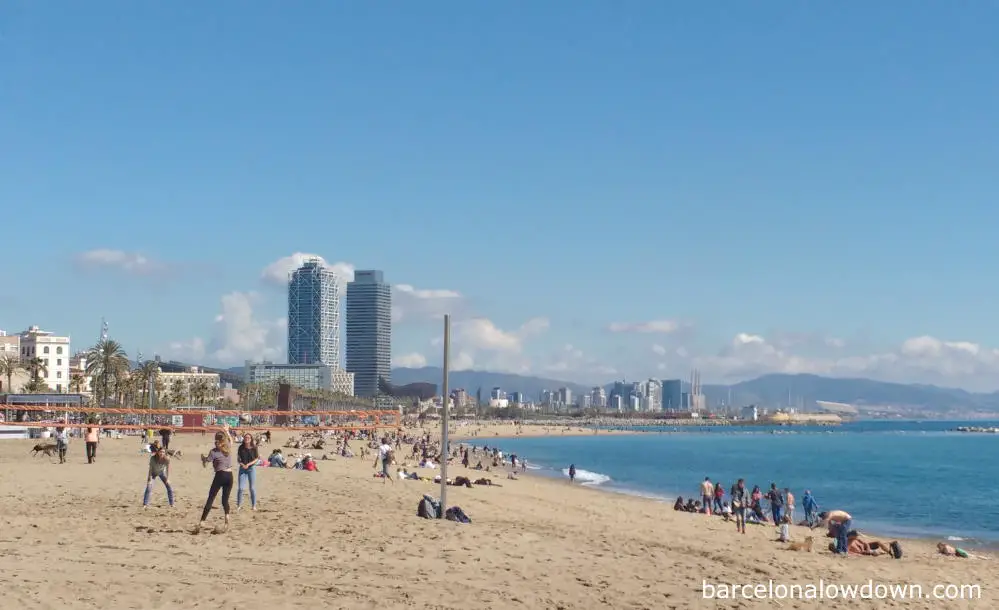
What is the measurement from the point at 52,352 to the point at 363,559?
442ft

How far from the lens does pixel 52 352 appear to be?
131750 millimetres

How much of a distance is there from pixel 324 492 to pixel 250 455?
5867 millimetres

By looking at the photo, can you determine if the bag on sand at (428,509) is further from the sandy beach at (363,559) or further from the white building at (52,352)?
the white building at (52,352)

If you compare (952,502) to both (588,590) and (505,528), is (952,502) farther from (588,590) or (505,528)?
(588,590)

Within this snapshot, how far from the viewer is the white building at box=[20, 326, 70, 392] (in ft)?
427

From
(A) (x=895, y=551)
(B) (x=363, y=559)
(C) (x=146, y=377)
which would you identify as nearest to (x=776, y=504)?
(A) (x=895, y=551)

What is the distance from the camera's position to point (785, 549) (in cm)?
2111

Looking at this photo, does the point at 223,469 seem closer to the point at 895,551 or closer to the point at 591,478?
the point at 895,551

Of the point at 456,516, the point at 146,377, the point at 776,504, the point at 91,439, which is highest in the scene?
the point at 146,377

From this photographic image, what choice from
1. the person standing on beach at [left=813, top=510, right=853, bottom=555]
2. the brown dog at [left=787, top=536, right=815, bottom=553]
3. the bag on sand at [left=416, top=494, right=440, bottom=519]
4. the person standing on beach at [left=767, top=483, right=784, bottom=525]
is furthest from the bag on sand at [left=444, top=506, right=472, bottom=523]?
the person standing on beach at [left=767, top=483, right=784, bottom=525]

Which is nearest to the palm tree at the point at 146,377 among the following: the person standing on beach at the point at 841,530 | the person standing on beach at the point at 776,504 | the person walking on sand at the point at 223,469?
the person standing on beach at the point at 776,504

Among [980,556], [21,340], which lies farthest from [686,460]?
[21,340]

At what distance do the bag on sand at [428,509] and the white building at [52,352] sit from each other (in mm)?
125638

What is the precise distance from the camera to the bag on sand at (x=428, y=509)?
19.0 metres
